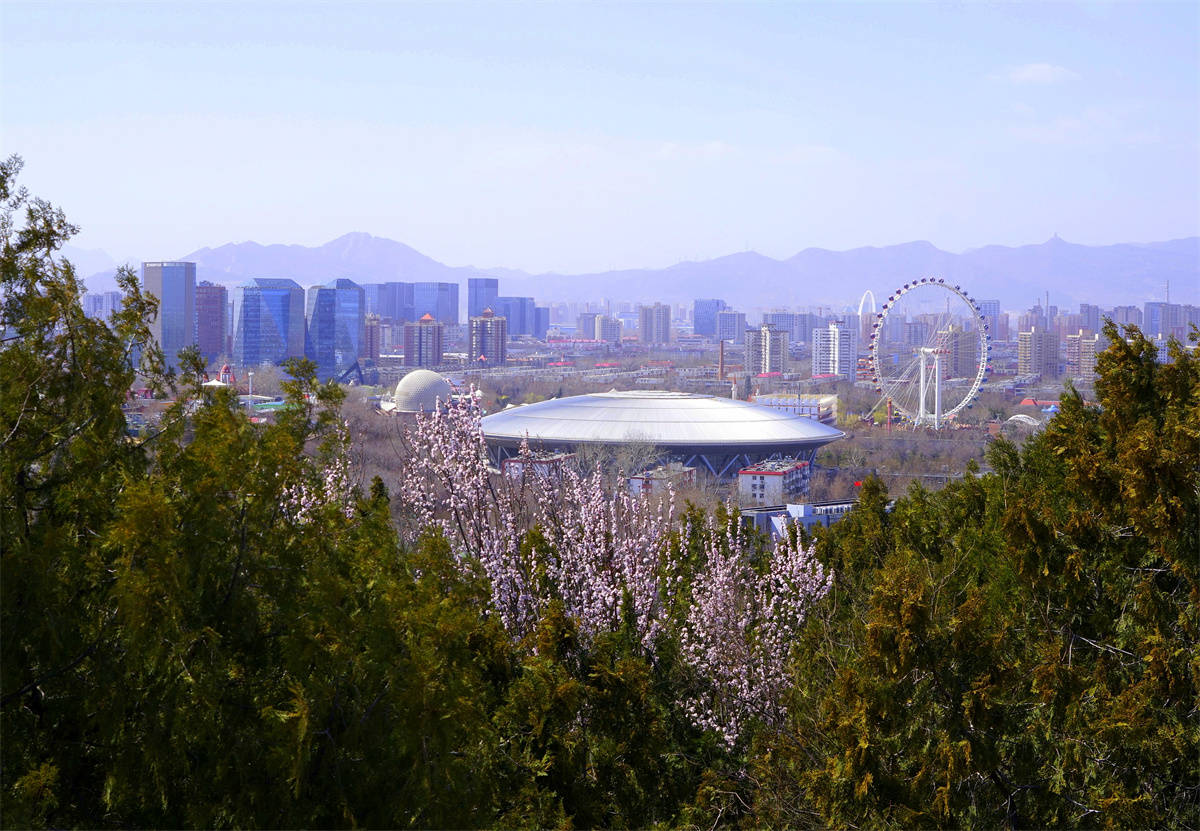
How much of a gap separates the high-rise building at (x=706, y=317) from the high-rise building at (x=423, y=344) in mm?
60875

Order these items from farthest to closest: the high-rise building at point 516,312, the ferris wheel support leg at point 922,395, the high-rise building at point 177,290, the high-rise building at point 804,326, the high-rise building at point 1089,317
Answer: the high-rise building at point 516,312 < the high-rise building at point 804,326 < the high-rise building at point 1089,317 < the high-rise building at point 177,290 < the ferris wheel support leg at point 922,395

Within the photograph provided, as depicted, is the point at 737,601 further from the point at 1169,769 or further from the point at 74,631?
the point at 74,631

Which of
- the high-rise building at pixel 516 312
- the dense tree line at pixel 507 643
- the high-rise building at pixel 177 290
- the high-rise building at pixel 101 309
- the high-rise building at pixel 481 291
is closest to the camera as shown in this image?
the dense tree line at pixel 507 643

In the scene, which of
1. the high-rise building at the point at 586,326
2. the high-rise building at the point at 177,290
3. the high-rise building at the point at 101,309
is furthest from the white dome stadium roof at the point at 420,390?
the high-rise building at the point at 586,326

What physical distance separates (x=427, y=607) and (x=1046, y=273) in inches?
7483

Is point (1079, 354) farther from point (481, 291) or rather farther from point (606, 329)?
point (481, 291)

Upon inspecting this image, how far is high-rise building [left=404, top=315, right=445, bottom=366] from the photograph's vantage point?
8400 centimetres

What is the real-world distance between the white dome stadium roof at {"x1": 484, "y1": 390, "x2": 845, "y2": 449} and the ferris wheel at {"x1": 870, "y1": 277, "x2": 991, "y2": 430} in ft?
13.6

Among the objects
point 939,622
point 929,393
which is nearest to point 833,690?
point 939,622

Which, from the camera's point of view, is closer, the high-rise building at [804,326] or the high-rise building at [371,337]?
the high-rise building at [371,337]

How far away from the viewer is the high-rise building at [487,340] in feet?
303

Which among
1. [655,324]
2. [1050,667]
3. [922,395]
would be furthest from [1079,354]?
[1050,667]

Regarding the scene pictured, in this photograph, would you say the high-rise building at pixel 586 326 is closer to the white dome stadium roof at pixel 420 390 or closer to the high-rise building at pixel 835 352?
the high-rise building at pixel 835 352

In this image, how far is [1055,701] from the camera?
4.61 metres
